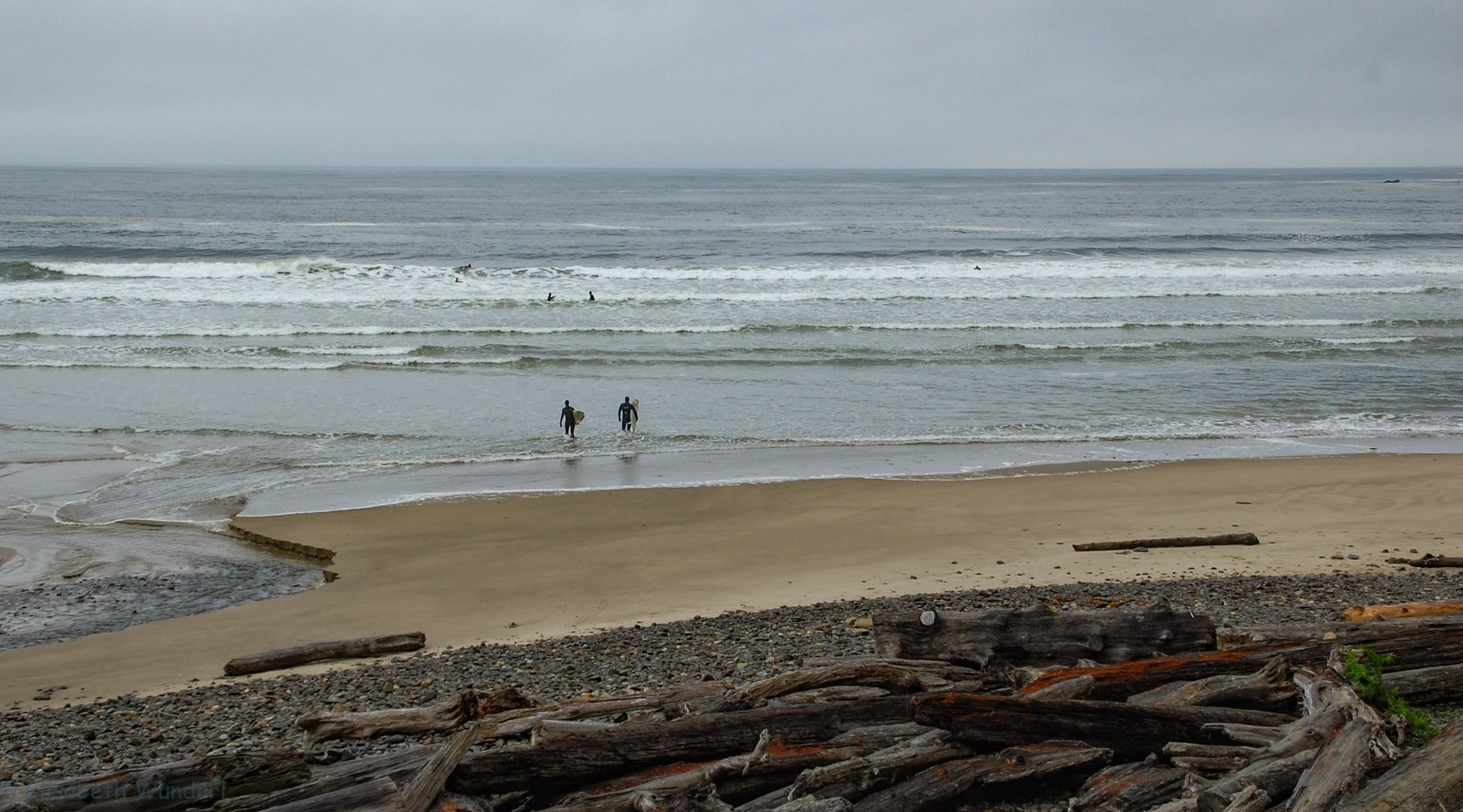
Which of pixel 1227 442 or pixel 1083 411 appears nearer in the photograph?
pixel 1227 442

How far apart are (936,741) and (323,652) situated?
19.1 ft

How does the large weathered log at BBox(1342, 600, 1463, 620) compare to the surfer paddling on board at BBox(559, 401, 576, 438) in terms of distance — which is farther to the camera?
the surfer paddling on board at BBox(559, 401, 576, 438)

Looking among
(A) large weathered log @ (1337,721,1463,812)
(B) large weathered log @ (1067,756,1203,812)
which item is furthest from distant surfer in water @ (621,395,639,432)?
(A) large weathered log @ (1337,721,1463,812)

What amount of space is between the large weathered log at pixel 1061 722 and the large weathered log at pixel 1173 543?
6.88 m

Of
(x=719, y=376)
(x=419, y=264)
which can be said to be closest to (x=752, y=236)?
(x=419, y=264)

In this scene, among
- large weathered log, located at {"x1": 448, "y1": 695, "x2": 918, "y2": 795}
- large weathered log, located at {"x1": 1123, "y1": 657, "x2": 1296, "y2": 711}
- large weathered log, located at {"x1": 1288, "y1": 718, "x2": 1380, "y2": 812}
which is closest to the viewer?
large weathered log, located at {"x1": 1288, "y1": 718, "x2": 1380, "y2": 812}

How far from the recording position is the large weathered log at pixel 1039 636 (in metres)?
6.45

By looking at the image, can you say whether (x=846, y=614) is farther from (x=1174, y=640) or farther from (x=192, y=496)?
(x=192, y=496)

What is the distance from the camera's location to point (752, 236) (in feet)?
197

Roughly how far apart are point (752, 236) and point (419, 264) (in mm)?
21395

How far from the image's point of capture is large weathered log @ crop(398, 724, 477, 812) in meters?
Answer: 4.87

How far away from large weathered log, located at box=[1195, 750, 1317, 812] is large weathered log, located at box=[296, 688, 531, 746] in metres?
3.77

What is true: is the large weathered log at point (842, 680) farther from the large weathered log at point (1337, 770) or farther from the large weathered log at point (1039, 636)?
the large weathered log at point (1337, 770)

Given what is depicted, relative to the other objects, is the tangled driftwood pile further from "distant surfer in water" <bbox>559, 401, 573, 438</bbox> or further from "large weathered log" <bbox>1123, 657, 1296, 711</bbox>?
"distant surfer in water" <bbox>559, 401, 573, 438</bbox>
